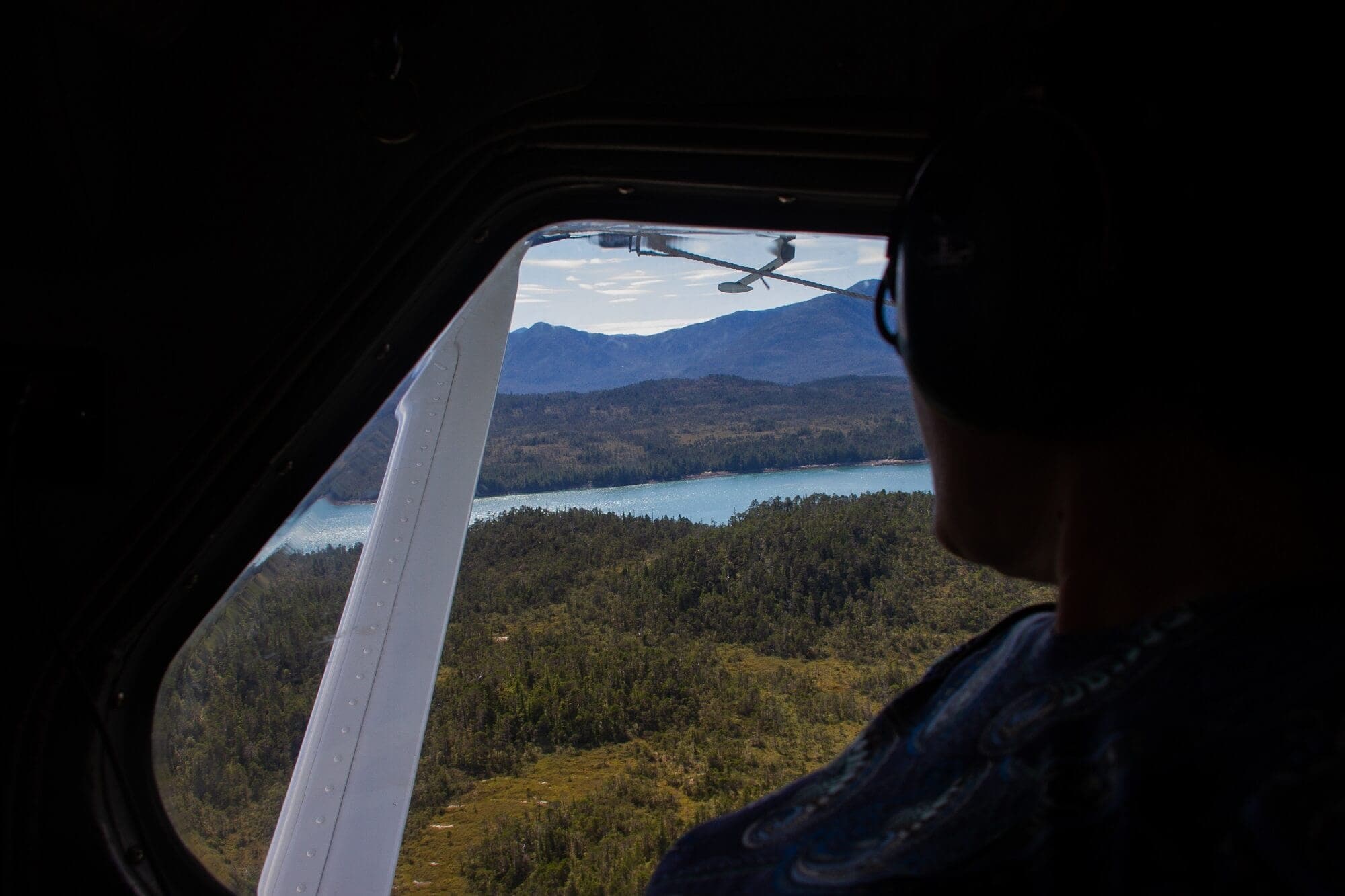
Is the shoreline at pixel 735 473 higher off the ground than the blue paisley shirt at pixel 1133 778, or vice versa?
the shoreline at pixel 735 473

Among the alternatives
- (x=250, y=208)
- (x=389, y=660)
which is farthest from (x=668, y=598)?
(x=250, y=208)

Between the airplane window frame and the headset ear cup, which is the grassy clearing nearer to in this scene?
the airplane window frame

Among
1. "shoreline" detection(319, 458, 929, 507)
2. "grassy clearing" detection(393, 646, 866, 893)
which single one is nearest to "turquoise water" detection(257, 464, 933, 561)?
"shoreline" detection(319, 458, 929, 507)

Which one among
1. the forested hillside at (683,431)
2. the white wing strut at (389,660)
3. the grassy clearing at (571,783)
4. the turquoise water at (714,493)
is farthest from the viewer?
the forested hillside at (683,431)

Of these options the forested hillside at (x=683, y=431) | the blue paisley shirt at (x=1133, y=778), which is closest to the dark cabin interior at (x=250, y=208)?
the blue paisley shirt at (x=1133, y=778)

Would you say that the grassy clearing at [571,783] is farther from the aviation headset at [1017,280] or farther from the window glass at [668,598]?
the aviation headset at [1017,280]

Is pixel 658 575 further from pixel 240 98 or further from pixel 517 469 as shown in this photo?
pixel 240 98
